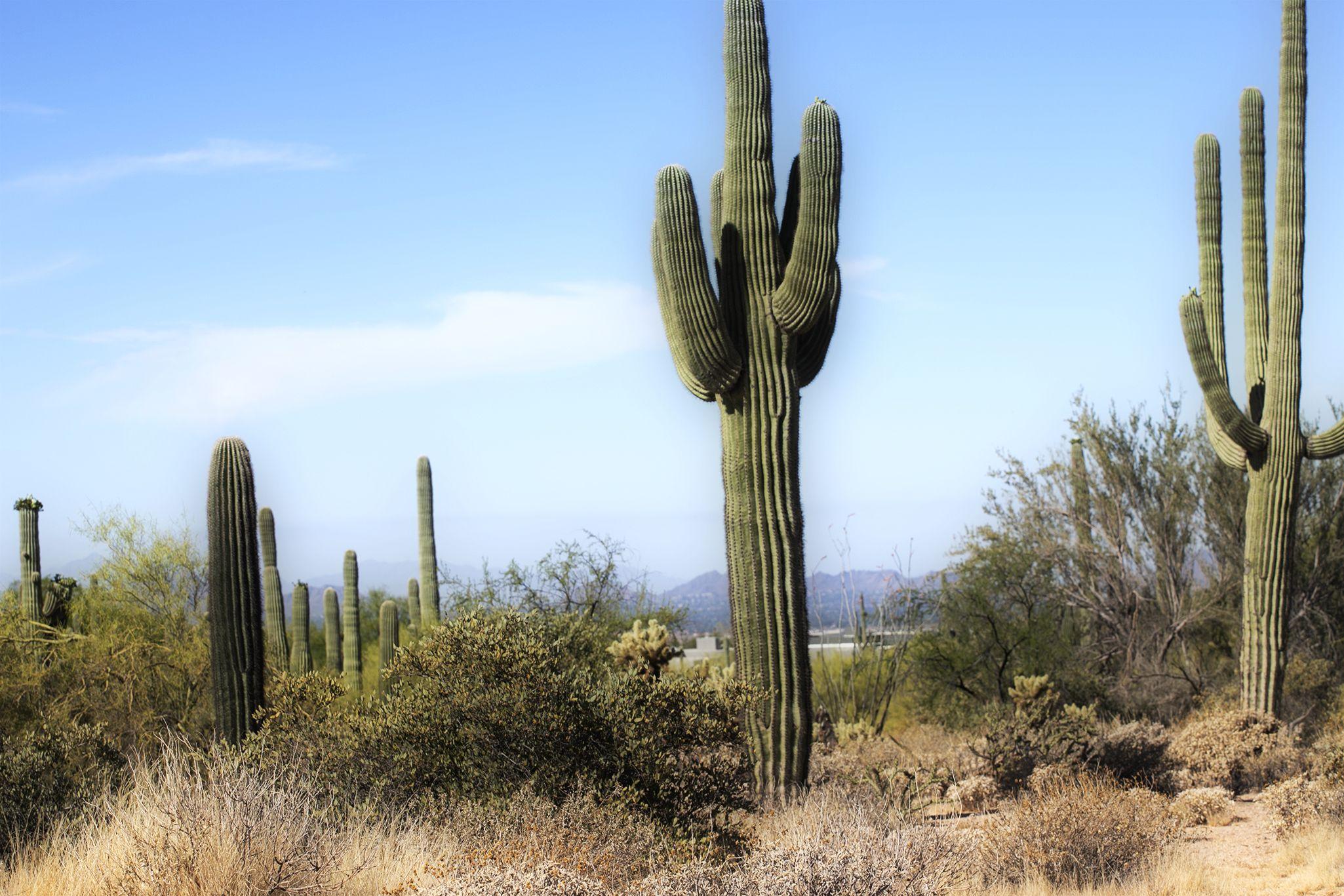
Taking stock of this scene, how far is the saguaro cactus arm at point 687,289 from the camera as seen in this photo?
9820 mm

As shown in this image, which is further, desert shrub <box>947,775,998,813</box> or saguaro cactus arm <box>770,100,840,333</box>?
desert shrub <box>947,775,998,813</box>

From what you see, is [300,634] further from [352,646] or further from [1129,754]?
[1129,754]

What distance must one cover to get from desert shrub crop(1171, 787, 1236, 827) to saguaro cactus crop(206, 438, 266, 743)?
7.56 meters

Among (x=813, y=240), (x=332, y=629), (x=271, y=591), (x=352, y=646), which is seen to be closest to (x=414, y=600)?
(x=332, y=629)

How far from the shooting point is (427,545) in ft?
62.1

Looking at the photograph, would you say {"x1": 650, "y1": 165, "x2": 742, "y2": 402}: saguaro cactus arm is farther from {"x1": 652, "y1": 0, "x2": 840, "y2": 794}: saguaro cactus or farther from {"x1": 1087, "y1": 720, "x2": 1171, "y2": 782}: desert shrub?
{"x1": 1087, "y1": 720, "x2": 1171, "y2": 782}: desert shrub

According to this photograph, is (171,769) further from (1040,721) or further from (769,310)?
(1040,721)

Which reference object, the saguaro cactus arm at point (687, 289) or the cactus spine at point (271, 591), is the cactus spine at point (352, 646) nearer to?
the cactus spine at point (271, 591)

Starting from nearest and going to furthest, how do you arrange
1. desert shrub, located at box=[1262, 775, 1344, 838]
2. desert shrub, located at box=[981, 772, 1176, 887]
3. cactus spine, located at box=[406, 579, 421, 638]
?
desert shrub, located at box=[981, 772, 1176, 887] → desert shrub, located at box=[1262, 775, 1344, 838] → cactus spine, located at box=[406, 579, 421, 638]

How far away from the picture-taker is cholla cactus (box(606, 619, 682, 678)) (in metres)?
10.7

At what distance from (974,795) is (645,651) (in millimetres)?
3314

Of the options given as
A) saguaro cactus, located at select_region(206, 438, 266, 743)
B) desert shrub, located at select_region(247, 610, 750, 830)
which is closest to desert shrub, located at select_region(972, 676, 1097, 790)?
desert shrub, located at select_region(247, 610, 750, 830)

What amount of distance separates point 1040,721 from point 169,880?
8815 mm

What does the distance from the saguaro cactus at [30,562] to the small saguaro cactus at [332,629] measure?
4.57 metres
